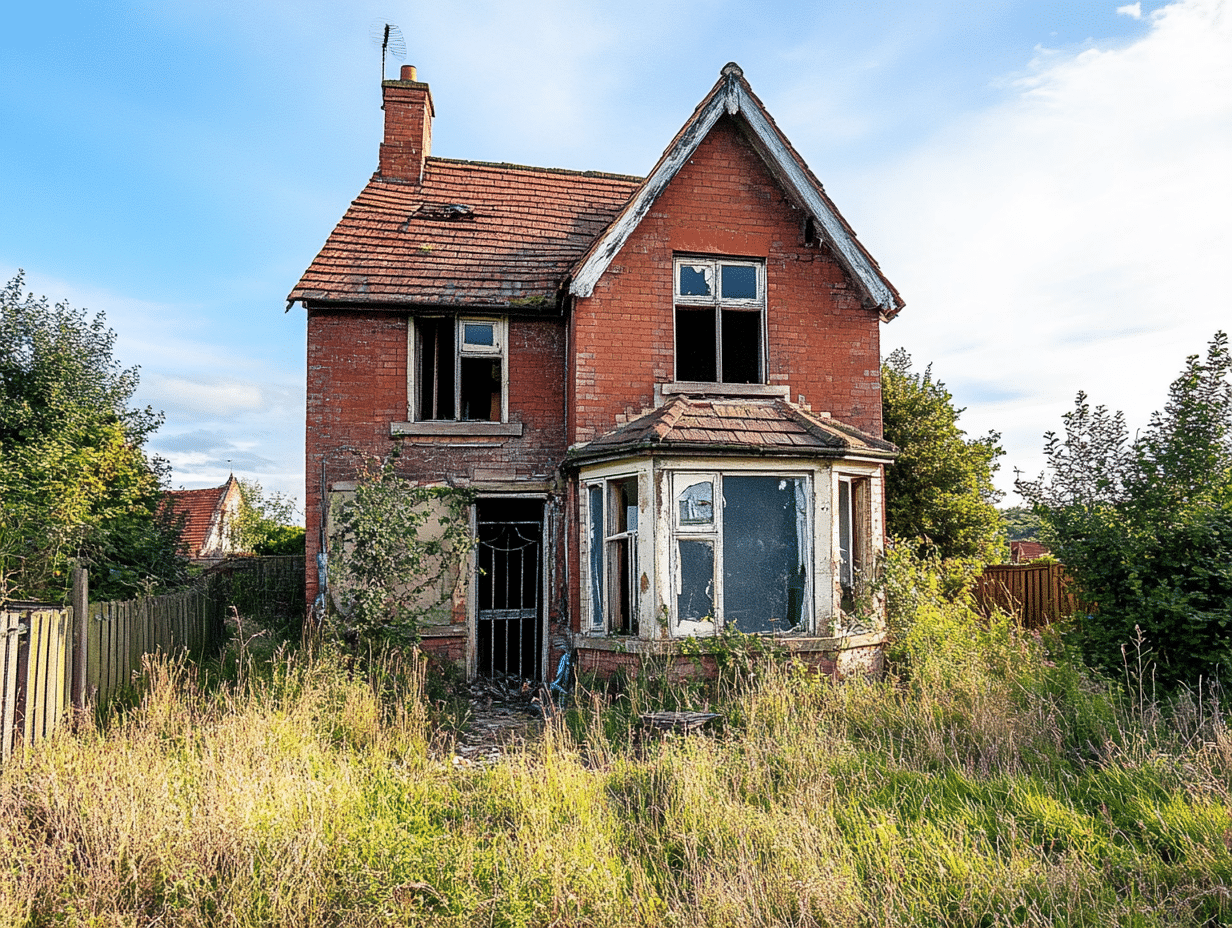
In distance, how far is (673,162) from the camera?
10.4 meters

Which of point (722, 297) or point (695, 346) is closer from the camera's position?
point (722, 297)

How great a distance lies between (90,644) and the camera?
24.1 ft

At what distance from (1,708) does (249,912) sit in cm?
343

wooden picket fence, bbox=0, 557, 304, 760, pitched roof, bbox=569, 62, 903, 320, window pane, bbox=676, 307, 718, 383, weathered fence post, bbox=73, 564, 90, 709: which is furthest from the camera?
window pane, bbox=676, 307, 718, 383

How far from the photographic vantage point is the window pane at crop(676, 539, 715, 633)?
354 inches

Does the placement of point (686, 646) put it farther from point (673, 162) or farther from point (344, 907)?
point (673, 162)

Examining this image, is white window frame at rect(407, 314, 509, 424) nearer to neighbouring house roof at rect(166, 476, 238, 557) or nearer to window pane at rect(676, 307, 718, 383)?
window pane at rect(676, 307, 718, 383)

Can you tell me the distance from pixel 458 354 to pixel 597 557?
145 inches

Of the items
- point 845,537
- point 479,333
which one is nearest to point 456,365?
point 479,333

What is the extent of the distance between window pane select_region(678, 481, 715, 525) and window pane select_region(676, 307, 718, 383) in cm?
320

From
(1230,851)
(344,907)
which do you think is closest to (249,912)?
(344,907)

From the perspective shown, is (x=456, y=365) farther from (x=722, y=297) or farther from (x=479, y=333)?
(x=722, y=297)

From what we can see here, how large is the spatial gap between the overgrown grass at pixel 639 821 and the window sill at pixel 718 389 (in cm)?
468

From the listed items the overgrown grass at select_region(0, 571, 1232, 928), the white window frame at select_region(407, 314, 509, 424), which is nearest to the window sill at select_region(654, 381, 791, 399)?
the white window frame at select_region(407, 314, 509, 424)
